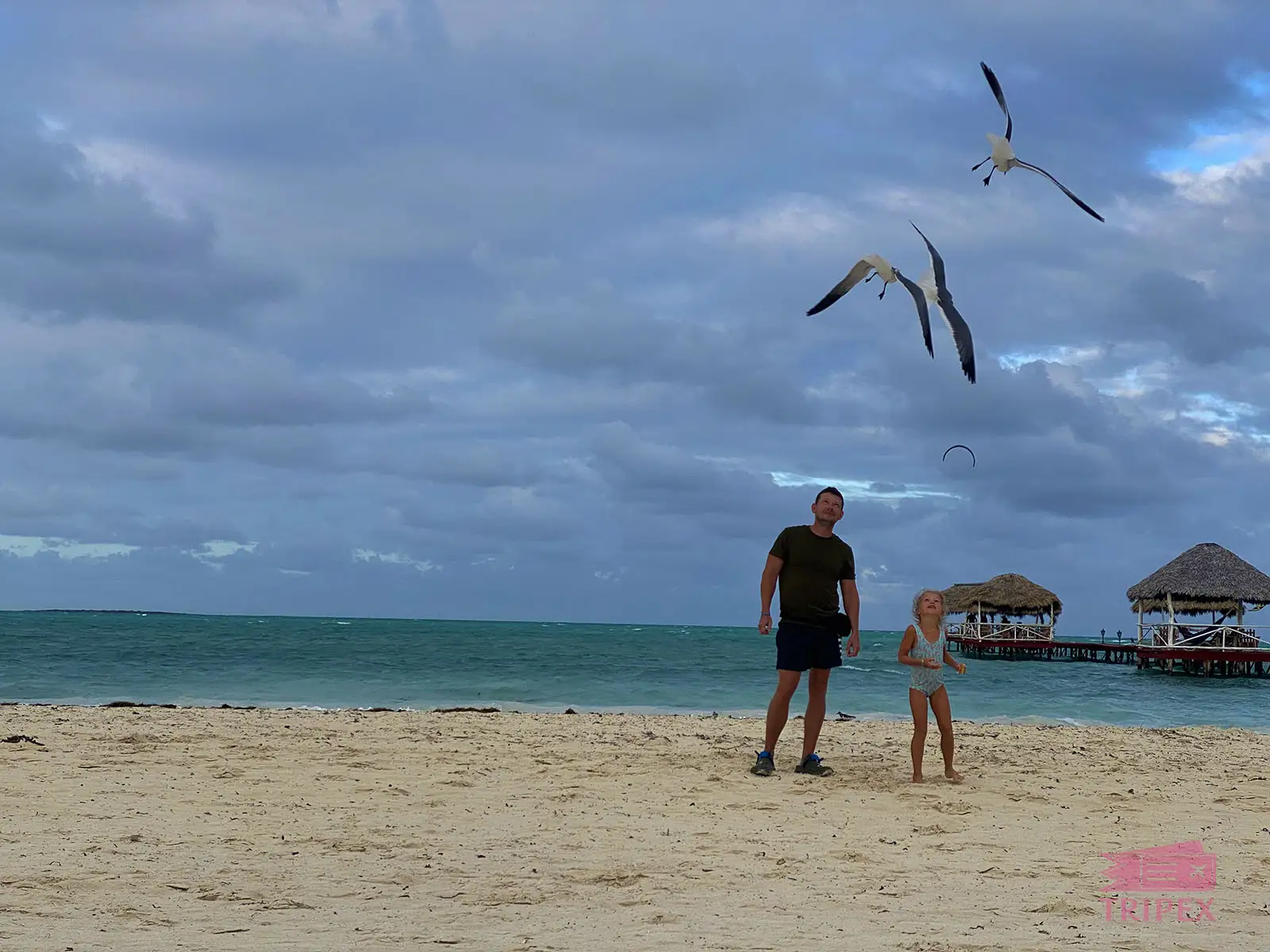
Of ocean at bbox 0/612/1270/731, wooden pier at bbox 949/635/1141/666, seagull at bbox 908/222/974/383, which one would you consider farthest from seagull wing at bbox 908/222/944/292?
wooden pier at bbox 949/635/1141/666

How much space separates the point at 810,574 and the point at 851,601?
334 mm

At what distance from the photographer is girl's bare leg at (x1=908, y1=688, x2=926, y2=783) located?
7043 mm

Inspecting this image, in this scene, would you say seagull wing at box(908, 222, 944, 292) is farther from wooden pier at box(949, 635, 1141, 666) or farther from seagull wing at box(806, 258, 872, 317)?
wooden pier at box(949, 635, 1141, 666)

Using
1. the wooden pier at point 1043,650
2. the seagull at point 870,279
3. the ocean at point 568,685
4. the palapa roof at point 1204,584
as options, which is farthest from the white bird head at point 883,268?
the wooden pier at point 1043,650

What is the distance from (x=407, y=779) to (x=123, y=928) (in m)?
3.19

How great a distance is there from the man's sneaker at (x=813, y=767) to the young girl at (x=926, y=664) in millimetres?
567

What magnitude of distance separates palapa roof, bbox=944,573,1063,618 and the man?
42.9 metres

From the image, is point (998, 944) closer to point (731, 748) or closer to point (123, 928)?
point (123, 928)

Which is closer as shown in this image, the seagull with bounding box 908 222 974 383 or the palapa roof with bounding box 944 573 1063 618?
the seagull with bounding box 908 222 974 383

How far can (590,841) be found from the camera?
5.45 metres

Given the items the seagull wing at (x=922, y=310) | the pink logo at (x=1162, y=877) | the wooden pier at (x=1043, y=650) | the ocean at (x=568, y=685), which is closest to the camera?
the pink logo at (x=1162, y=877)

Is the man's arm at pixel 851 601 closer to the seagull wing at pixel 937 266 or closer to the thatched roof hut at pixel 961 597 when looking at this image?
the seagull wing at pixel 937 266

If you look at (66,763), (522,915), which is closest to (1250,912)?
(522,915)

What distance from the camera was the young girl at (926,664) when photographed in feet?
23.1
